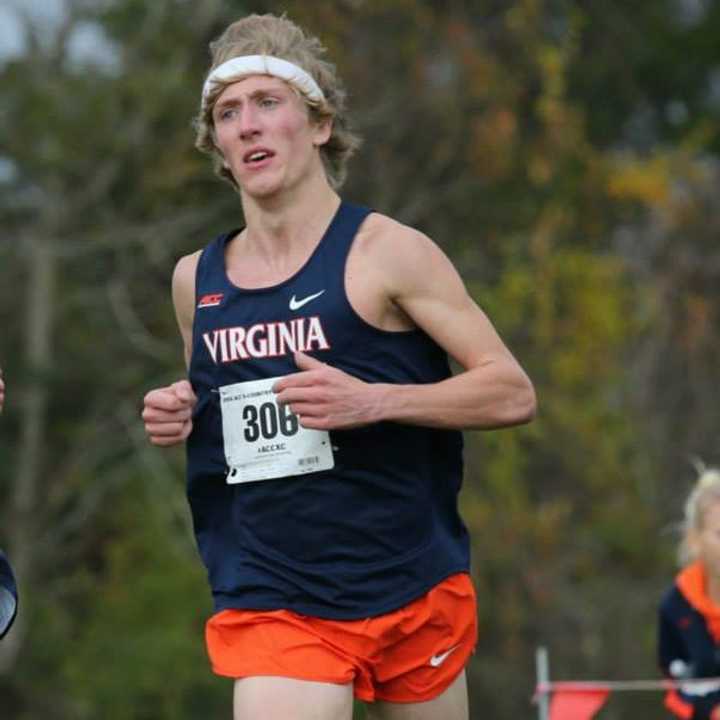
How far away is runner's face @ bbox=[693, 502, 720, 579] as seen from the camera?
790 cm

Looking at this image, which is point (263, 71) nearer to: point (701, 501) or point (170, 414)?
point (170, 414)

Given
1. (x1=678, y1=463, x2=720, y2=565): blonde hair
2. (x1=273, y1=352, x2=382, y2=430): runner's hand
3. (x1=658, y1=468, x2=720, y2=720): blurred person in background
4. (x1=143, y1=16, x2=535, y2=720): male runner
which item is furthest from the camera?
(x1=678, y1=463, x2=720, y2=565): blonde hair

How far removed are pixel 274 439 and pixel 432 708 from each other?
2.52ft

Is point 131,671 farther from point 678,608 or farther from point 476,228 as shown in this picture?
point 678,608

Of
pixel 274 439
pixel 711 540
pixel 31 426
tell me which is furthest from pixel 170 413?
pixel 31 426

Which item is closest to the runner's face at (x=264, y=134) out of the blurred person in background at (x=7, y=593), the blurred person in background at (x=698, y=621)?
the blurred person in background at (x=7, y=593)

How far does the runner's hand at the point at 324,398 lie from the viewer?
15.0 feet

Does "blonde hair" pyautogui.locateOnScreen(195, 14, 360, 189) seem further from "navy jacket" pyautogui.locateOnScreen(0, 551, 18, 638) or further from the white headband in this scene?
"navy jacket" pyautogui.locateOnScreen(0, 551, 18, 638)

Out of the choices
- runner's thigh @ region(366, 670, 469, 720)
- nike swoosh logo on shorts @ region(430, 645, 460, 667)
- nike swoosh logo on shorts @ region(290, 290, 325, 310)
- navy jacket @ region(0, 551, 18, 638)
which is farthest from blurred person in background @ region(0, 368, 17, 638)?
nike swoosh logo on shorts @ region(430, 645, 460, 667)

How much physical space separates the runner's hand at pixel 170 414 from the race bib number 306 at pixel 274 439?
6.3 inches

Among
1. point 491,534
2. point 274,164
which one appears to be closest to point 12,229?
point 491,534

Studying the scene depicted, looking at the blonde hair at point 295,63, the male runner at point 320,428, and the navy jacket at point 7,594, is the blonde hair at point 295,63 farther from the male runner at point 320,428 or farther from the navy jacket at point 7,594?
the navy jacket at point 7,594

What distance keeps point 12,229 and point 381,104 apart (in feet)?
12.5

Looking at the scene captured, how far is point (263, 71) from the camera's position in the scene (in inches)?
197
